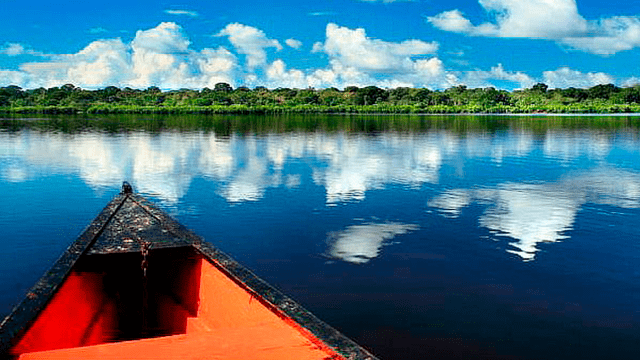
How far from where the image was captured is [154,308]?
8.83m

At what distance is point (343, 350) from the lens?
490 centimetres

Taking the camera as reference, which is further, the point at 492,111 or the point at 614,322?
the point at 492,111

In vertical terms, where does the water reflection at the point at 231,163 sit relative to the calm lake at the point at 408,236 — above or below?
above

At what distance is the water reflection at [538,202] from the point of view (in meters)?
16.5

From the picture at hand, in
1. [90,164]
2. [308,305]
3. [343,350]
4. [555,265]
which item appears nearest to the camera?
[343,350]

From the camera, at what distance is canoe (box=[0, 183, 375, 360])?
203 inches

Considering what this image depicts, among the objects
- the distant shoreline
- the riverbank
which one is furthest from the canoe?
the riverbank

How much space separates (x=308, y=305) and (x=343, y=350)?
614 centimetres

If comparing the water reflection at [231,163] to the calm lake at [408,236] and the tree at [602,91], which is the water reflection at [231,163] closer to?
the calm lake at [408,236]

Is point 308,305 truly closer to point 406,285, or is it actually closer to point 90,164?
point 406,285

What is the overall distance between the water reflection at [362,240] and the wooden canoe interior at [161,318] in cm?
589

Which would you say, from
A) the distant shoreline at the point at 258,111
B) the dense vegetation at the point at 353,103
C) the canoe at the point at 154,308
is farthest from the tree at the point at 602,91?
the canoe at the point at 154,308

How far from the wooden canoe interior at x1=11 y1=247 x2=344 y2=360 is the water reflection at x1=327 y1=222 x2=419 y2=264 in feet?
19.3

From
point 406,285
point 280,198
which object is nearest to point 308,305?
point 406,285
